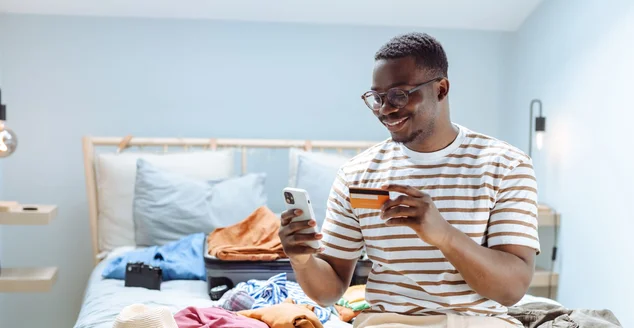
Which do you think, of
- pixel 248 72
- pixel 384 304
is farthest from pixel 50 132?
pixel 384 304

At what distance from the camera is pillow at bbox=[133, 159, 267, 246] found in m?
2.96

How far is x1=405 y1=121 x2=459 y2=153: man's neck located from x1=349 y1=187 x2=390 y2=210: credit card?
24 cm

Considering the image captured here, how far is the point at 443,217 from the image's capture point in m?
1.40

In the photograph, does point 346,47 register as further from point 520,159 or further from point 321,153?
point 520,159

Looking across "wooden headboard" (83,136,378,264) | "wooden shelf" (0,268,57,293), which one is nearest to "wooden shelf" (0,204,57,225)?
"wooden shelf" (0,268,57,293)

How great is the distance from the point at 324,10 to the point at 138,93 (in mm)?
1026

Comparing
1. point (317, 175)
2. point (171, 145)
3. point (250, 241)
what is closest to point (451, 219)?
point (250, 241)

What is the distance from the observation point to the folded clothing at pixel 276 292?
2.12 meters

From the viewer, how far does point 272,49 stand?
359 centimetres

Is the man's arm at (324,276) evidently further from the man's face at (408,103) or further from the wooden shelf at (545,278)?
the wooden shelf at (545,278)

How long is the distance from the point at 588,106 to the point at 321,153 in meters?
1.22

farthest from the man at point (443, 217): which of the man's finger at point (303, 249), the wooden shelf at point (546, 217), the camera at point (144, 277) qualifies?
the wooden shelf at point (546, 217)

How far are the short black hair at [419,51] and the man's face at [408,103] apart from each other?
14mm

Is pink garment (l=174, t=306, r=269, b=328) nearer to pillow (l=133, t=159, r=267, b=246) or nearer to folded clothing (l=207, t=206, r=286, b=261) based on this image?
folded clothing (l=207, t=206, r=286, b=261)
